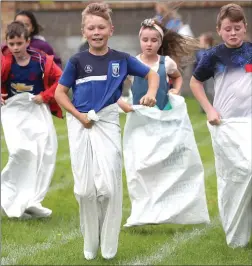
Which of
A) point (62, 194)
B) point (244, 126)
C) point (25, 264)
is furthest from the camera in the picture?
point (62, 194)

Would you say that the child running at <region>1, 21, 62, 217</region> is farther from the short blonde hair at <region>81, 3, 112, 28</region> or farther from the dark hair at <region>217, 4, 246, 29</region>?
the dark hair at <region>217, 4, 246, 29</region>

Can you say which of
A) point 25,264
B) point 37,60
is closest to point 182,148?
point 37,60

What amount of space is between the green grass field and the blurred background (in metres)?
15.1

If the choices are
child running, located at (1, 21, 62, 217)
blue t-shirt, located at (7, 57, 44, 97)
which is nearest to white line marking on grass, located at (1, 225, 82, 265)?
child running, located at (1, 21, 62, 217)

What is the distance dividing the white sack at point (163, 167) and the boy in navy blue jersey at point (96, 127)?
4.68ft

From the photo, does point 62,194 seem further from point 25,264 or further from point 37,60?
point 25,264

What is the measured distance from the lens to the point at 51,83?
355 inches

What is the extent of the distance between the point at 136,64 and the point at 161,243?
5.25ft

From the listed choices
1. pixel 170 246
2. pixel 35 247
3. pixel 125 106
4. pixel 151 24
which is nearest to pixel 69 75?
pixel 35 247

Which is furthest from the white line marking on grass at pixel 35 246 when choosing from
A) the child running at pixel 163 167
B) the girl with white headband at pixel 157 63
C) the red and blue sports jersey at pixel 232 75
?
the red and blue sports jersey at pixel 232 75

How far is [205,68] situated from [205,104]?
0.98ft

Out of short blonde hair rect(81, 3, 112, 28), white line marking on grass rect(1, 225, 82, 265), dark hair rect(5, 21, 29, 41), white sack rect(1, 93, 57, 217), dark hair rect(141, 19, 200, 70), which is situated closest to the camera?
short blonde hair rect(81, 3, 112, 28)

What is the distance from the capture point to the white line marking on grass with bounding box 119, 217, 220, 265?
7.07m

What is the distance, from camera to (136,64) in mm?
7094
